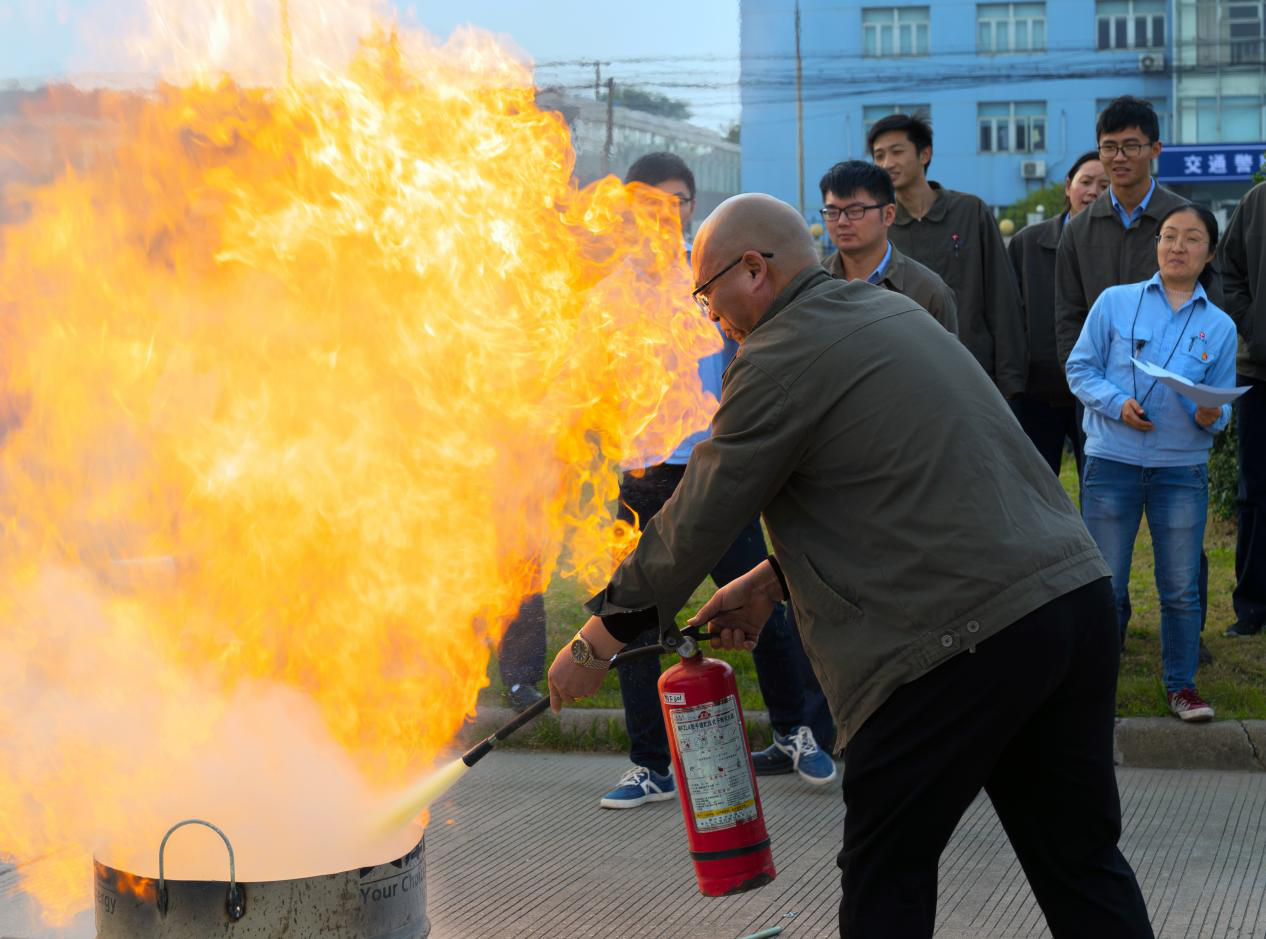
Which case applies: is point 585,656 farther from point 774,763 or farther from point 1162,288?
point 1162,288

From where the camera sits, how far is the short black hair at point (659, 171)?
5551 mm

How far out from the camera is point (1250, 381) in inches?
280

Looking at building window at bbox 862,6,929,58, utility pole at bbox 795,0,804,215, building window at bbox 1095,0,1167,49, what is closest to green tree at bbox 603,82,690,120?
utility pole at bbox 795,0,804,215

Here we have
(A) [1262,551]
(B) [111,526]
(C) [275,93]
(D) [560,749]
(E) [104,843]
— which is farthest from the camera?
(A) [1262,551]

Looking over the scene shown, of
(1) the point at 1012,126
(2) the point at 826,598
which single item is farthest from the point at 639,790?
(1) the point at 1012,126

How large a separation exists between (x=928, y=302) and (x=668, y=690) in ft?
8.27

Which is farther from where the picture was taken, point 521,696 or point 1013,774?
point 521,696

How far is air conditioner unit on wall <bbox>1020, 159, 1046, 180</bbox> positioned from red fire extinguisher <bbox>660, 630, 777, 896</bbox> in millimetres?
45714

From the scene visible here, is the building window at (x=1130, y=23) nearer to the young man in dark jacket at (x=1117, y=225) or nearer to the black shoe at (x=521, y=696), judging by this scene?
the young man in dark jacket at (x=1117, y=225)

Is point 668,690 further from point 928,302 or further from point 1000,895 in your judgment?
point 928,302

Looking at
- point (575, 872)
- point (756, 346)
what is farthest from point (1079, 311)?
point (756, 346)

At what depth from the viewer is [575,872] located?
482 cm

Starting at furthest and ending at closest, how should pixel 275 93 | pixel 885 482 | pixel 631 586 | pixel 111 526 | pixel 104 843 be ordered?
pixel 111 526 < pixel 275 93 < pixel 104 843 < pixel 631 586 < pixel 885 482

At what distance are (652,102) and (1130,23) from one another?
56.6 feet
